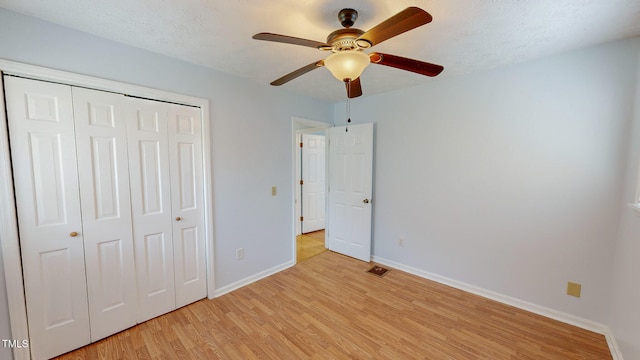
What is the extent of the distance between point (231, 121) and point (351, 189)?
1.83 meters

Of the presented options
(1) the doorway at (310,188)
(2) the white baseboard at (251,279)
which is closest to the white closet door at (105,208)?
(2) the white baseboard at (251,279)

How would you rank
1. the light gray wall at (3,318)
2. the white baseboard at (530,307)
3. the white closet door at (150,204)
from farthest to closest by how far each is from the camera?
the white closet door at (150,204), the white baseboard at (530,307), the light gray wall at (3,318)

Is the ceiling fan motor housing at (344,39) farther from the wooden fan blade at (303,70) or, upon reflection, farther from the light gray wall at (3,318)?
the light gray wall at (3,318)

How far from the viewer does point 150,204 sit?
6.78 ft

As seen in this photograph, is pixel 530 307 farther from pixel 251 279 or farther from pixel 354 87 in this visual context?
pixel 251 279

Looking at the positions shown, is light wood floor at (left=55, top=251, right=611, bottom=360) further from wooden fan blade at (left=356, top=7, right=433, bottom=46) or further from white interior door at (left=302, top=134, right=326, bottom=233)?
white interior door at (left=302, top=134, right=326, bottom=233)

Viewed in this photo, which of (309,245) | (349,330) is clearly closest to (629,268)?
(349,330)

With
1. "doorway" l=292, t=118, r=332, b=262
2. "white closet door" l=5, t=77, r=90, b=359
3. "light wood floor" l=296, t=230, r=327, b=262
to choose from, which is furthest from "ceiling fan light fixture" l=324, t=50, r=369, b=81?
"doorway" l=292, t=118, r=332, b=262

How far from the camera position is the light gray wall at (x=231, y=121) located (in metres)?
1.57

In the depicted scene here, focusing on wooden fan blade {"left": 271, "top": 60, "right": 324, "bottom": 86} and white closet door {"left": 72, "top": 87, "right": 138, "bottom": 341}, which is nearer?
wooden fan blade {"left": 271, "top": 60, "right": 324, "bottom": 86}

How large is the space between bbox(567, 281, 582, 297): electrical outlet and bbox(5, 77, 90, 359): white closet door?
3.93m

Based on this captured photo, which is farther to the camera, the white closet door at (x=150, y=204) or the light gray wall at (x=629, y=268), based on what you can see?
the white closet door at (x=150, y=204)

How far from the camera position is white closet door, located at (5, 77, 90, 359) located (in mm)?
1534

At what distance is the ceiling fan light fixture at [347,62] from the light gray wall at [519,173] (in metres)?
1.78
